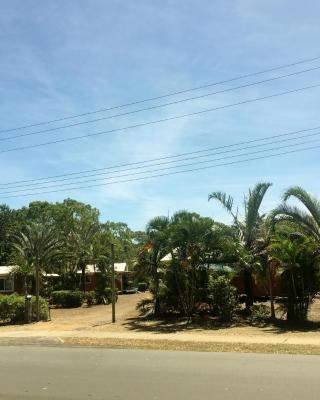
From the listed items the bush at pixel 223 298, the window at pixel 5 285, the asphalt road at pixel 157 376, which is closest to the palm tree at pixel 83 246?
the window at pixel 5 285

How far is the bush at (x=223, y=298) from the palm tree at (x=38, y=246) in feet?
26.3

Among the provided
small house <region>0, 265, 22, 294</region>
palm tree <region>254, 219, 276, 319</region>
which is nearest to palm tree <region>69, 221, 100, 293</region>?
small house <region>0, 265, 22, 294</region>

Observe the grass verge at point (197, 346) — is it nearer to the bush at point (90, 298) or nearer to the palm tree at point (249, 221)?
the palm tree at point (249, 221)

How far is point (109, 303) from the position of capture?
109 feet

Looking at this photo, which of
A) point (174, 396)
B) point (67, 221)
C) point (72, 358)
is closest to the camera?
point (174, 396)

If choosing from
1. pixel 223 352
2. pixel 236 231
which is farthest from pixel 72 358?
pixel 236 231

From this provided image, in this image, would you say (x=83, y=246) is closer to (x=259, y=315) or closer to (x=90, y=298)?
(x=90, y=298)

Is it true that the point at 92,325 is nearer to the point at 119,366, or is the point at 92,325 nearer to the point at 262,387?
the point at 119,366

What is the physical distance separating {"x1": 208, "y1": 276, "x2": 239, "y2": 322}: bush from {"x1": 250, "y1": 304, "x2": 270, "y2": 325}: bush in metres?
0.72

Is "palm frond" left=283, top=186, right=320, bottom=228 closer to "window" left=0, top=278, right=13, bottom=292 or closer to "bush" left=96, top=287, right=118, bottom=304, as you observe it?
"bush" left=96, top=287, right=118, bottom=304

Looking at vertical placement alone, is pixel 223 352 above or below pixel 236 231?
below

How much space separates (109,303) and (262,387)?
2594 cm

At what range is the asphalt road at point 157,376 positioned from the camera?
25.4ft

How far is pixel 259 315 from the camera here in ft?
65.0
